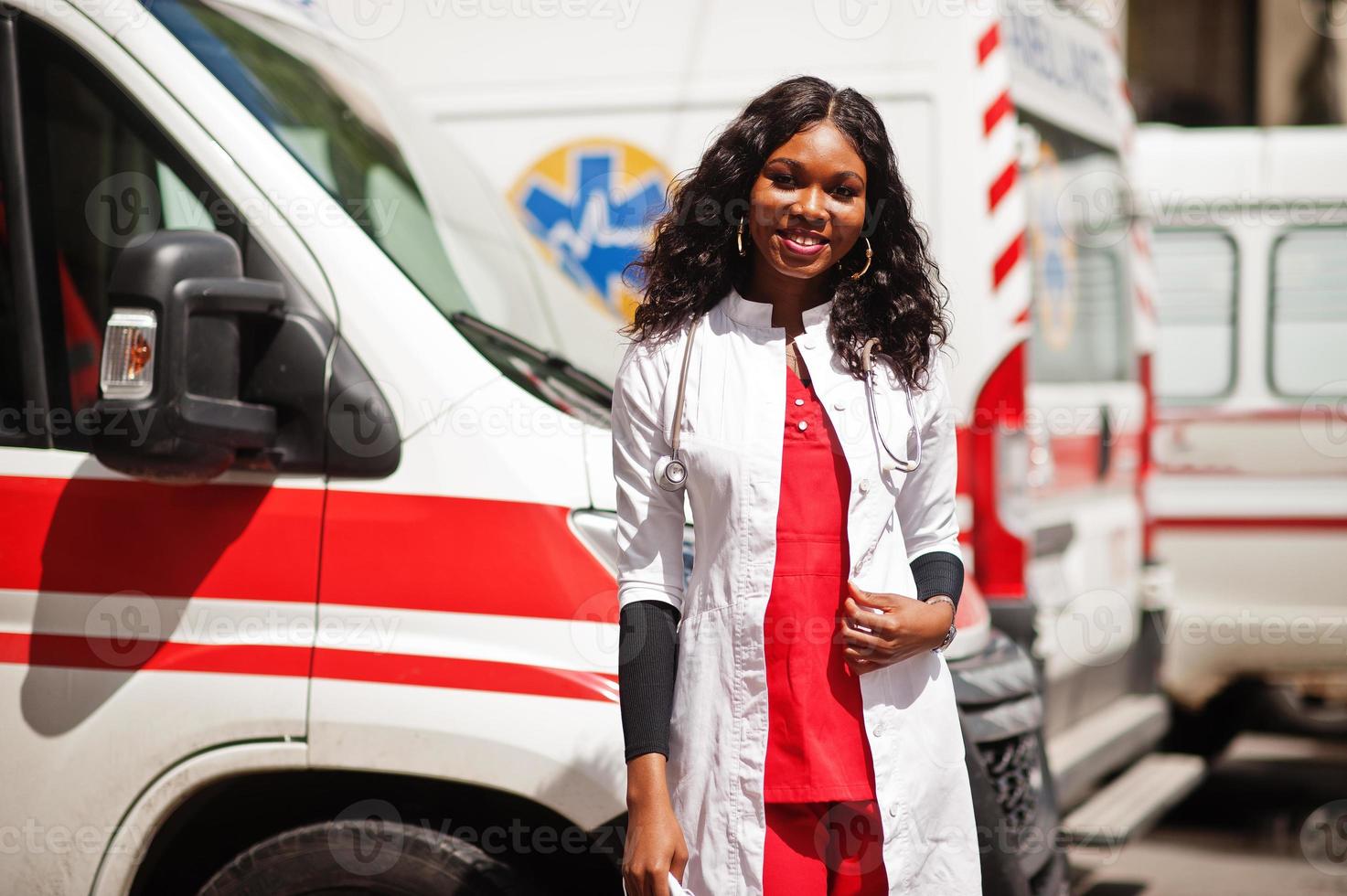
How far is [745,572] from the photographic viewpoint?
2.09m

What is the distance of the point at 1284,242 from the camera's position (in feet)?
22.0

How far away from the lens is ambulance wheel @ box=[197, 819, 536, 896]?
260cm

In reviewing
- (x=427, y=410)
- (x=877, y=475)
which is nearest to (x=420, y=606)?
(x=427, y=410)

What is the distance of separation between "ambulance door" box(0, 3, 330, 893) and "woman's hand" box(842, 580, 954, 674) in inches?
41.3

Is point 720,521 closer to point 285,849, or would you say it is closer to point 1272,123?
point 285,849

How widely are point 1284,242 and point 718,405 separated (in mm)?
5395

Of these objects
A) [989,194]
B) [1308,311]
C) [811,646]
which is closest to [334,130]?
[811,646]
